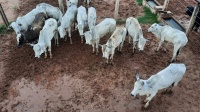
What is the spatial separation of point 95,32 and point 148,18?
4.00 metres

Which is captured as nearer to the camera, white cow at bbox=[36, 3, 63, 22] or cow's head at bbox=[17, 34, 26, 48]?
cow's head at bbox=[17, 34, 26, 48]

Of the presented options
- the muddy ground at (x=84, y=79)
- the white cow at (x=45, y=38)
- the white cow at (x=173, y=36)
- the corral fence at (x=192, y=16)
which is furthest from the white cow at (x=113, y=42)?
the corral fence at (x=192, y=16)

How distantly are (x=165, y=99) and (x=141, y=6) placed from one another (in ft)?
22.0

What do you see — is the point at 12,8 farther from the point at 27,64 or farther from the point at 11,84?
the point at 11,84

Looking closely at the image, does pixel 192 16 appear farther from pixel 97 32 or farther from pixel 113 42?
pixel 97 32

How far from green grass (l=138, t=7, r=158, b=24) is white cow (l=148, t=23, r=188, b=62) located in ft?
7.12

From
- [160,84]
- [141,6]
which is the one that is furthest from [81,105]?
[141,6]

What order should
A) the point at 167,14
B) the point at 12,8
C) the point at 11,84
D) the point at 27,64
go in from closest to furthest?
the point at 11,84 < the point at 27,64 < the point at 167,14 < the point at 12,8

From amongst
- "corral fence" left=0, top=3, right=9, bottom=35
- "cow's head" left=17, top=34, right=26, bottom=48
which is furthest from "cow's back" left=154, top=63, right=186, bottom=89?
"corral fence" left=0, top=3, right=9, bottom=35

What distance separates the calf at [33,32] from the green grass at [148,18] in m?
4.95

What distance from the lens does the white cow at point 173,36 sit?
28.5 ft

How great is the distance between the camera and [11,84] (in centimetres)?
840

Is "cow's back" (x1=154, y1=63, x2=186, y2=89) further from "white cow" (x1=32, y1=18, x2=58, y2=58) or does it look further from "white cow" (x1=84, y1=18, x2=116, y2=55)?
"white cow" (x1=32, y1=18, x2=58, y2=58)

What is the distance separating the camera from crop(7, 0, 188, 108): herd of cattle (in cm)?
736
